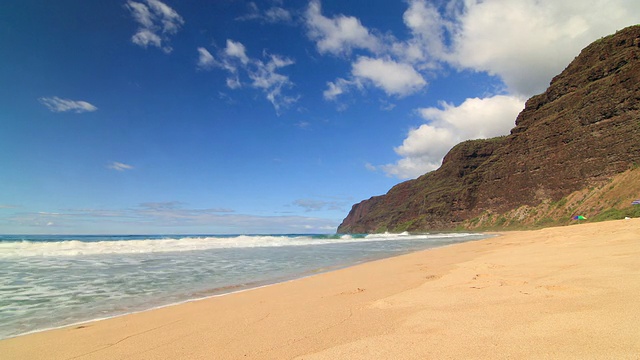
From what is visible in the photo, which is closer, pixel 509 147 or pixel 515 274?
pixel 515 274

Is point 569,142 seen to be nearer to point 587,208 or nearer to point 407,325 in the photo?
point 587,208

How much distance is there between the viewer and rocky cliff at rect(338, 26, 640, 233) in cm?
3941

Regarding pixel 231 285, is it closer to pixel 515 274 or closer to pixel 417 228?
pixel 515 274

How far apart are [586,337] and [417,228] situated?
98743 millimetres

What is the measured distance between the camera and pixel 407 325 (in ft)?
10.5

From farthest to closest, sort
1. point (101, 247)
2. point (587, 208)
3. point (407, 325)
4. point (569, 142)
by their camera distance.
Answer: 1. point (569, 142)
2. point (587, 208)
3. point (101, 247)
4. point (407, 325)

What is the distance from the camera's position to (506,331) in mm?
2729

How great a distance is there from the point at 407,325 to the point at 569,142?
5867cm

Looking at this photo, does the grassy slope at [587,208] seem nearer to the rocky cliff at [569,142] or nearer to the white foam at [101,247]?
the rocky cliff at [569,142]

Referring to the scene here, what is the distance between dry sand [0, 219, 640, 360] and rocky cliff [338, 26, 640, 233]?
36.1 metres

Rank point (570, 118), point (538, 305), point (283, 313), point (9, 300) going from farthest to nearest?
point (570, 118) < point (9, 300) < point (283, 313) < point (538, 305)

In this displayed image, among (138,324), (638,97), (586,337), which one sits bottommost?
(138,324)

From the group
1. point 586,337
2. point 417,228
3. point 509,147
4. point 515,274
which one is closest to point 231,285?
point 515,274

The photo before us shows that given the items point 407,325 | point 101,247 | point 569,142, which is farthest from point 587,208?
point 101,247
